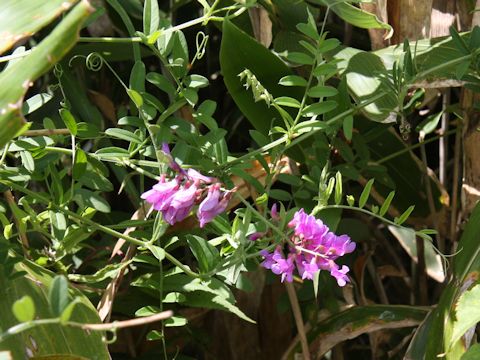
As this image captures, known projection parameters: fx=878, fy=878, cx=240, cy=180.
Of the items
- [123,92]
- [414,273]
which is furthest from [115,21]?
[414,273]

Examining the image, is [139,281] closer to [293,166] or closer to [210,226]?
[210,226]

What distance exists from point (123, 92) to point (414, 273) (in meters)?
0.47

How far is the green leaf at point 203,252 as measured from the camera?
2.39 ft

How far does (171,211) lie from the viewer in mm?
658

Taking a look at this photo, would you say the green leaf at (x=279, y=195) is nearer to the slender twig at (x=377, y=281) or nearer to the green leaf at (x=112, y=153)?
the green leaf at (x=112, y=153)

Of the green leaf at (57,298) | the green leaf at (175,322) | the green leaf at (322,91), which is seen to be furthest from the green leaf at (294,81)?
the green leaf at (57,298)

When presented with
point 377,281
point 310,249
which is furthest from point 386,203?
point 377,281

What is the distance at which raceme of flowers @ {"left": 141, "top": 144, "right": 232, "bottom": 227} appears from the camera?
0.65m

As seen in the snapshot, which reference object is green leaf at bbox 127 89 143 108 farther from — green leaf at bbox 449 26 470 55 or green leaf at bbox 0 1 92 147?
green leaf at bbox 449 26 470 55

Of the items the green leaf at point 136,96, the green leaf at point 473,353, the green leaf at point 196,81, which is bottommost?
the green leaf at point 473,353

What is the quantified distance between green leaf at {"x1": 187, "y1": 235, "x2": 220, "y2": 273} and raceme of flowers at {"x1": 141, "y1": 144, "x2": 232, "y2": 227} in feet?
0.23

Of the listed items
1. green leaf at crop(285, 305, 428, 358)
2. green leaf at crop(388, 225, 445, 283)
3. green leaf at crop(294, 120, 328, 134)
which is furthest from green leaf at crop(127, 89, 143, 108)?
green leaf at crop(388, 225, 445, 283)

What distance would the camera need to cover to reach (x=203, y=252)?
73 cm

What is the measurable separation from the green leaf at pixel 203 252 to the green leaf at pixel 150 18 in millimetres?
175
